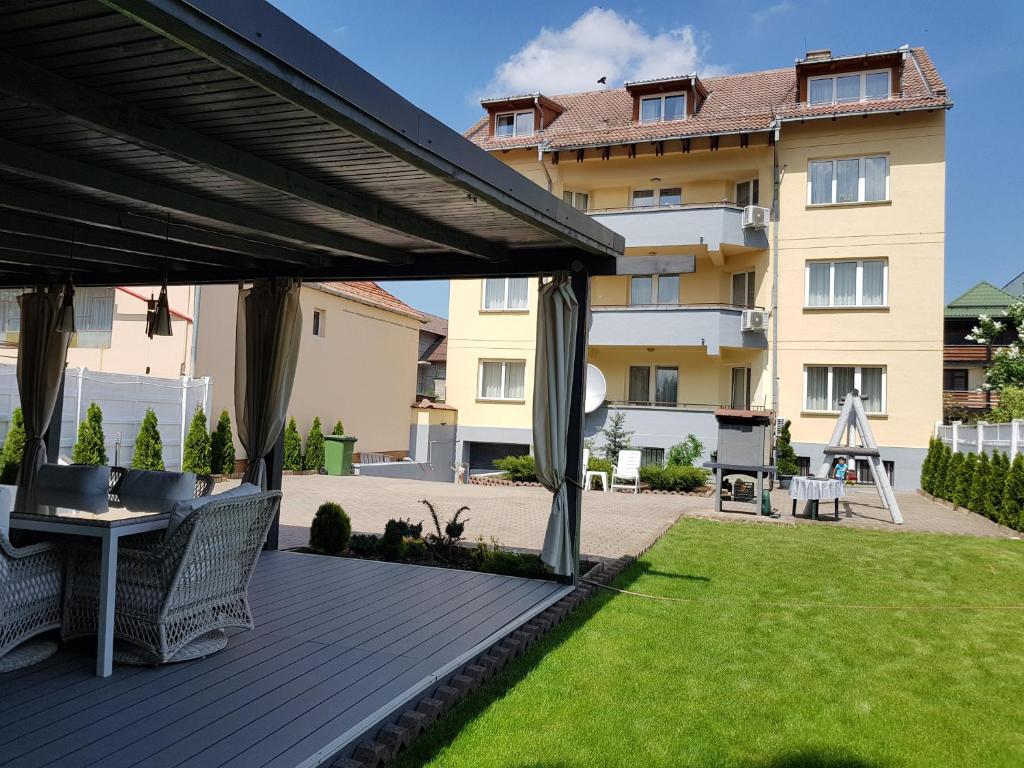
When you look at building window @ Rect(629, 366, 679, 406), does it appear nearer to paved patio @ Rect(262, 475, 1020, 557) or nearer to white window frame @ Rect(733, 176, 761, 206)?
white window frame @ Rect(733, 176, 761, 206)

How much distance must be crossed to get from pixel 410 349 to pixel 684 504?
493 inches

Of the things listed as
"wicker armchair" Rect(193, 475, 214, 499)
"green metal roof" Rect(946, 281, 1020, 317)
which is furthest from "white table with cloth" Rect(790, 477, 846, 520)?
"green metal roof" Rect(946, 281, 1020, 317)

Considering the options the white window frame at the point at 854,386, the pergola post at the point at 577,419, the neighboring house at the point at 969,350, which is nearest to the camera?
the pergola post at the point at 577,419

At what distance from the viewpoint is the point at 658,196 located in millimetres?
22016

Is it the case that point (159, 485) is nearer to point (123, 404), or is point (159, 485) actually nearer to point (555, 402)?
point (555, 402)

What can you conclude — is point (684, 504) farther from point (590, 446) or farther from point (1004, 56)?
point (1004, 56)

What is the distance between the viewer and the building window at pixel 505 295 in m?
22.7

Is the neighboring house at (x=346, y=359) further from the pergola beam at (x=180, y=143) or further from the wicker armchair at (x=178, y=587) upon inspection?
the wicker armchair at (x=178, y=587)

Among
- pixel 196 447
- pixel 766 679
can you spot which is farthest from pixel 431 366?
pixel 766 679

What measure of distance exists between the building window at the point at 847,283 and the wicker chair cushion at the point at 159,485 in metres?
17.1

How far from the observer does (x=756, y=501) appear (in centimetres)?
1458

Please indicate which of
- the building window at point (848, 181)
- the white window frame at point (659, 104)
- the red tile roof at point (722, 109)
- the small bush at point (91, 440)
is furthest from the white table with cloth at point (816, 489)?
the white window frame at point (659, 104)

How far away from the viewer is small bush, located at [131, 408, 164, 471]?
1543 centimetres

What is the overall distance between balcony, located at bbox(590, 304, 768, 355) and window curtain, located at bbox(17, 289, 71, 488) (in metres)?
14.2
